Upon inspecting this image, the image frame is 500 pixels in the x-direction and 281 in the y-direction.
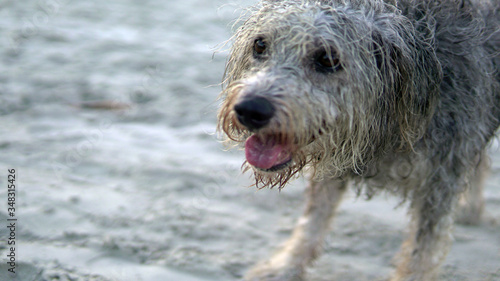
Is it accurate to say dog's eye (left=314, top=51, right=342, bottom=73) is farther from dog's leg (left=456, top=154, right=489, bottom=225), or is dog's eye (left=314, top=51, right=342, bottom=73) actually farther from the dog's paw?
dog's leg (left=456, top=154, right=489, bottom=225)

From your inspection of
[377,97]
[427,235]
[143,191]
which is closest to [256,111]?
[377,97]

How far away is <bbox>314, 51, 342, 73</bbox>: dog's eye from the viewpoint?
266 centimetres

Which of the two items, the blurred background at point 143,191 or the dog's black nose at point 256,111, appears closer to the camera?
the dog's black nose at point 256,111

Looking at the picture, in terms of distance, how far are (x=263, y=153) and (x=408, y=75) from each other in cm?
86

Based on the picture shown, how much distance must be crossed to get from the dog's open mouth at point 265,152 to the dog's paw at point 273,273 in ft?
3.67

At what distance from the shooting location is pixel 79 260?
11.3ft

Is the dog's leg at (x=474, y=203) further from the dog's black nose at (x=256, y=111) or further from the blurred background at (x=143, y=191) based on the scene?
the dog's black nose at (x=256, y=111)

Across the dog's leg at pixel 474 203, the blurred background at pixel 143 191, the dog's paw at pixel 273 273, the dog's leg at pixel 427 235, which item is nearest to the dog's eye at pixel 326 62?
the blurred background at pixel 143 191

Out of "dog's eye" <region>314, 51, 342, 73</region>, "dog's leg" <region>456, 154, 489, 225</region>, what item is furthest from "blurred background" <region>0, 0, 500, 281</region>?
"dog's eye" <region>314, 51, 342, 73</region>

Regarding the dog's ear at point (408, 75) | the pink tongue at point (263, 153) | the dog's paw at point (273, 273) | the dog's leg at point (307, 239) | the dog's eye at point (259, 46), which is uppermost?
the dog's eye at point (259, 46)

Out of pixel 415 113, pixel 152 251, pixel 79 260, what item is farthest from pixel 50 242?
pixel 415 113

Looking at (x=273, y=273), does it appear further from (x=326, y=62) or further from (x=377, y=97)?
(x=326, y=62)

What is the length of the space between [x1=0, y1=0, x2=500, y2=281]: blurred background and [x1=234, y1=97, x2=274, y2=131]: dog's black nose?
3.16ft

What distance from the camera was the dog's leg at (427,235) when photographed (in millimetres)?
3123
